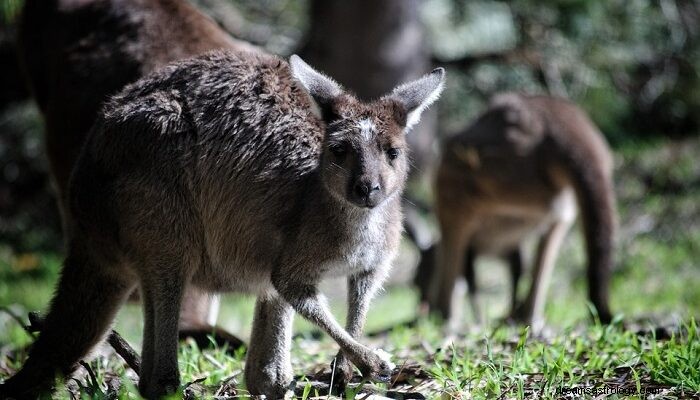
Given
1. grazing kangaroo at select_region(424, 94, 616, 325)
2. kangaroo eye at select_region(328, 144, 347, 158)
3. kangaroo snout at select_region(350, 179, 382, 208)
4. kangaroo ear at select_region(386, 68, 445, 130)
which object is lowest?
grazing kangaroo at select_region(424, 94, 616, 325)

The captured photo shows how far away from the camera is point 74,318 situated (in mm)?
4211

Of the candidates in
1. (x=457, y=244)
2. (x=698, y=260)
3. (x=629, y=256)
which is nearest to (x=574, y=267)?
(x=629, y=256)

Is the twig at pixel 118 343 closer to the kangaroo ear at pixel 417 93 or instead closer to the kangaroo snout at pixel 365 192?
the kangaroo snout at pixel 365 192

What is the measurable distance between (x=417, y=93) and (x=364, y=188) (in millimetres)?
607

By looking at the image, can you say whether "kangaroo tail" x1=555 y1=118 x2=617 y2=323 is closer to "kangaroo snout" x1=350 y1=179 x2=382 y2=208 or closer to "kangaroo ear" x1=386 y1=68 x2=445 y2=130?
"kangaroo ear" x1=386 y1=68 x2=445 y2=130

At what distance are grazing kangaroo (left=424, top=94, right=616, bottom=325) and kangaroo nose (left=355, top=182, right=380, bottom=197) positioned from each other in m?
3.31

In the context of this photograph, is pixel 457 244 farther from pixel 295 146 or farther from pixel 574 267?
pixel 295 146

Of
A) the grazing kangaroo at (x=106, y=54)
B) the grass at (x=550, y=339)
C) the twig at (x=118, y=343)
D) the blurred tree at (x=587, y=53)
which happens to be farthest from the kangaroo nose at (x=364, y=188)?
the blurred tree at (x=587, y=53)

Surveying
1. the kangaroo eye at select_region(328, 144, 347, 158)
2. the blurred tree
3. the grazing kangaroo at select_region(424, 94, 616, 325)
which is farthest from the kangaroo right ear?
the blurred tree

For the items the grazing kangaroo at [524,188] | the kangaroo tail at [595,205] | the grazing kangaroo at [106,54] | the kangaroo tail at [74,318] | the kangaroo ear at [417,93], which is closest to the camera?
the kangaroo tail at [74,318]

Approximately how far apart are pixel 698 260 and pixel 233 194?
21.0 feet

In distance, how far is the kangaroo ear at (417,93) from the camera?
4406mm

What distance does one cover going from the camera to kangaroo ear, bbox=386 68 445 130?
4406mm

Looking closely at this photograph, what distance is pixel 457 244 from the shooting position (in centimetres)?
841
